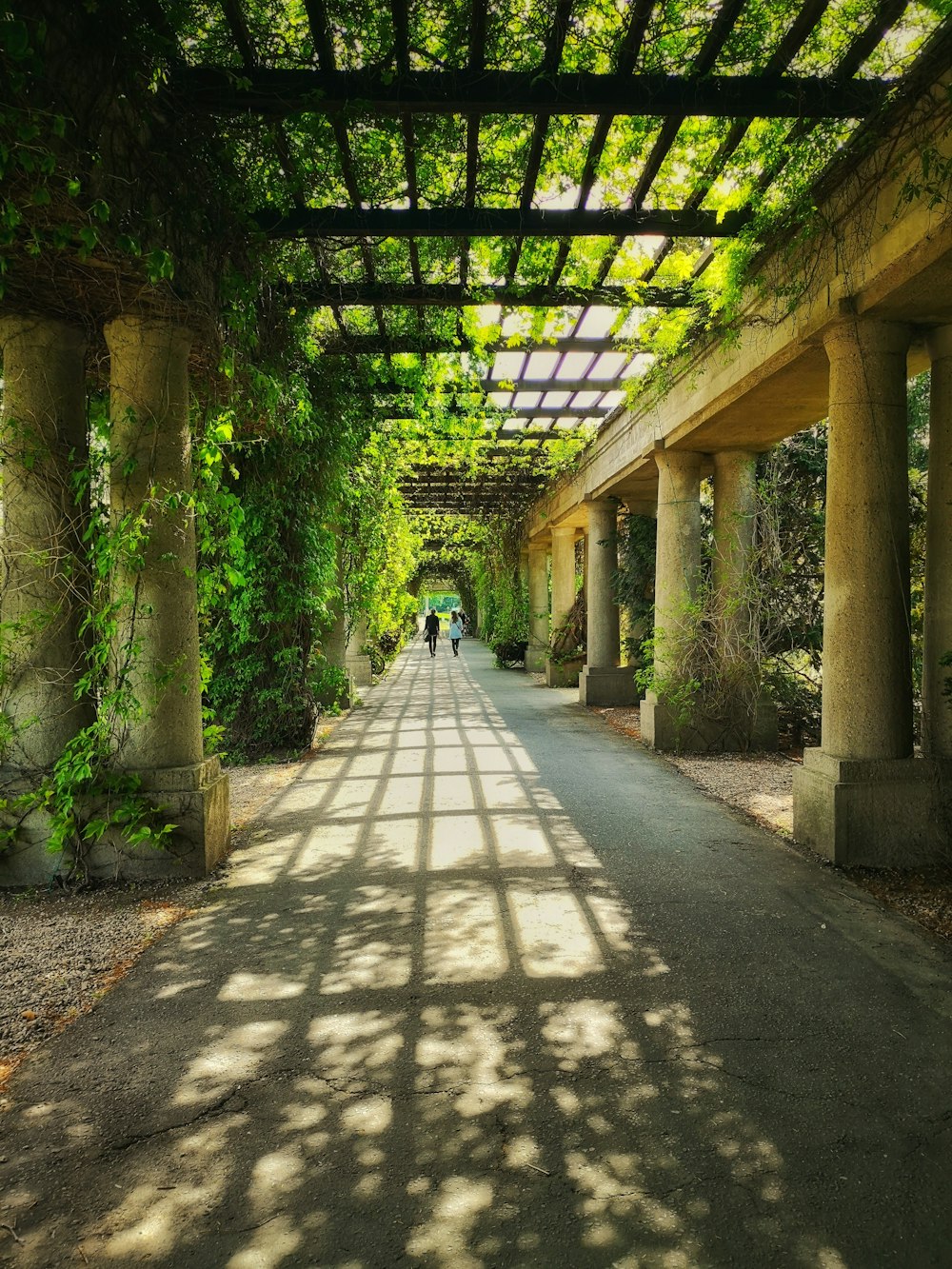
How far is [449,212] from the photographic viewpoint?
198 inches

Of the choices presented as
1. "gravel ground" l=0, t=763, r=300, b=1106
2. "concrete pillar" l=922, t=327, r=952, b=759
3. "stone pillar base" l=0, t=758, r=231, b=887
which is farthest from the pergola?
"gravel ground" l=0, t=763, r=300, b=1106

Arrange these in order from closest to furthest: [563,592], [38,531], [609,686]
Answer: [38,531]
[609,686]
[563,592]

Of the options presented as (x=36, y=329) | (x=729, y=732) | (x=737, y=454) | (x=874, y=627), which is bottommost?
(x=729, y=732)

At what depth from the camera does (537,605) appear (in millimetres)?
20250

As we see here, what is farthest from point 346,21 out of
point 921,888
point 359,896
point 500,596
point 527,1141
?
point 500,596

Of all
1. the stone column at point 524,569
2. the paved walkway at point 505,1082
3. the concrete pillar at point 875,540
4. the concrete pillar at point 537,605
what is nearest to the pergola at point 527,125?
the concrete pillar at point 875,540

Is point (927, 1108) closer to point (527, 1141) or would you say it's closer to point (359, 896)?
point (527, 1141)

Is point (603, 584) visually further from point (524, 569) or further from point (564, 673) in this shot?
point (524, 569)

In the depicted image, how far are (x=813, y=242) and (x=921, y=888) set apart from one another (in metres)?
3.95

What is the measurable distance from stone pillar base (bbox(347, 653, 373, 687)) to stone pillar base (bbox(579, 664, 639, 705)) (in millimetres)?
5237

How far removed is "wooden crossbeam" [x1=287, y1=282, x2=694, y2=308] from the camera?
20.0 ft

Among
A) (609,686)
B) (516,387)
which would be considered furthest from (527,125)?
(609,686)

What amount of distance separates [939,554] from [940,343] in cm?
132

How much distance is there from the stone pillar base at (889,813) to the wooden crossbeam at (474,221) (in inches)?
146
